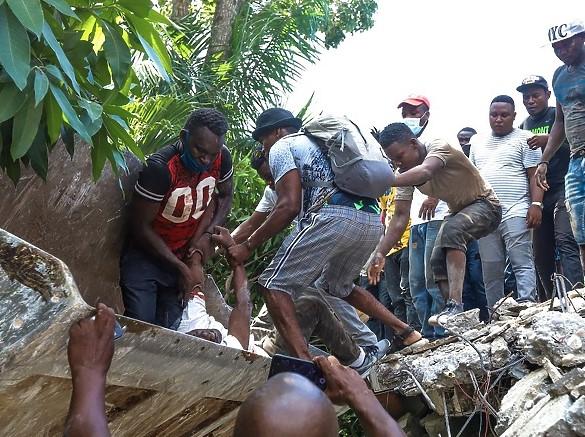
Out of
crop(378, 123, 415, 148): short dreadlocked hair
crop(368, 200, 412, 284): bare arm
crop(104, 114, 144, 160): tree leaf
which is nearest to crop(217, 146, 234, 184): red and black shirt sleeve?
crop(368, 200, 412, 284): bare arm

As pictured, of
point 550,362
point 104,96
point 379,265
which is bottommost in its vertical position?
point 550,362

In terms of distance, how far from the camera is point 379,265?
20.9ft

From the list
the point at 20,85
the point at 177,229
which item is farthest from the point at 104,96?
the point at 177,229

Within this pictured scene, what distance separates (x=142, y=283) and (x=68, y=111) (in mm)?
2252

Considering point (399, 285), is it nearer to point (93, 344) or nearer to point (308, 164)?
point (308, 164)

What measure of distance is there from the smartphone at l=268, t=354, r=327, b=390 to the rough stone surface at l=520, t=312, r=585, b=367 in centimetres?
259

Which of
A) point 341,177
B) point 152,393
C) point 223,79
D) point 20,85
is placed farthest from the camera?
point 223,79

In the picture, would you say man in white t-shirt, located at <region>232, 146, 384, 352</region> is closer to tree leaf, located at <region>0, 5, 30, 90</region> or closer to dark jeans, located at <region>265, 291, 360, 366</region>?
dark jeans, located at <region>265, 291, 360, 366</region>

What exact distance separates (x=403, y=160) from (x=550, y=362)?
2142 millimetres

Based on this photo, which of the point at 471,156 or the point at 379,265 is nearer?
the point at 379,265

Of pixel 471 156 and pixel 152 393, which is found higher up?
pixel 152 393

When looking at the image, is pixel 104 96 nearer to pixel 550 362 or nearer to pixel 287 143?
pixel 287 143

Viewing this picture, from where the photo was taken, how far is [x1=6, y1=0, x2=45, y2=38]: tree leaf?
2277 millimetres

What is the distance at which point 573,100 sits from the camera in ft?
20.5
